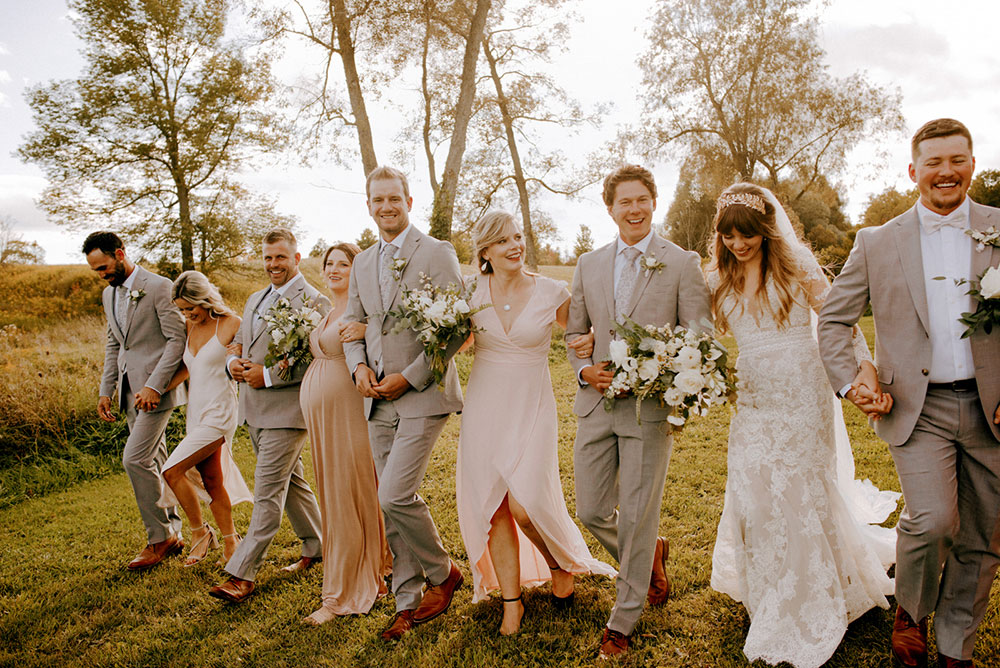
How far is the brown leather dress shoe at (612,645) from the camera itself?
12.6ft

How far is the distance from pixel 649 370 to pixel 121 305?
553 cm

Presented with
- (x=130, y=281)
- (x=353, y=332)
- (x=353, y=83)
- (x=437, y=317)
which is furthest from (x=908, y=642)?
(x=353, y=83)

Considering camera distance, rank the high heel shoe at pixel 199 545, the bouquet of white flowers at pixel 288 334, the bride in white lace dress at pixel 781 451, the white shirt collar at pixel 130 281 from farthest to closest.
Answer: the white shirt collar at pixel 130 281
the high heel shoe at pixel 199 545
the bouquet of white flowers at pixel 288 334
the bride in white lace dress at pixel 781 451

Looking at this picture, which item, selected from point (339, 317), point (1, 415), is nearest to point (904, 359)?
point (339, 317)

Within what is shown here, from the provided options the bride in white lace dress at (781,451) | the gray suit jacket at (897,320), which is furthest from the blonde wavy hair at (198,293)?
the gray suit jacket at (897,320)

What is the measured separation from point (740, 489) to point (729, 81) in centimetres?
1938

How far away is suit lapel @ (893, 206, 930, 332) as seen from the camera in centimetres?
339

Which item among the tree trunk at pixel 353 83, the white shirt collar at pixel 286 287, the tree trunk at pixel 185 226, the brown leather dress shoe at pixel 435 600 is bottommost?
the brown leather dress shoe at pixel 435 600

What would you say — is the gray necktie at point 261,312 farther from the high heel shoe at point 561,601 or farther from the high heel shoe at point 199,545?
the high heel shoe at point 561,601

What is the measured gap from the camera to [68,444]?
397 inches

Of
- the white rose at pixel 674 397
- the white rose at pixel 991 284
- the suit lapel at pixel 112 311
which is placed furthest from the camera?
the suit lapel at pixel 112 311

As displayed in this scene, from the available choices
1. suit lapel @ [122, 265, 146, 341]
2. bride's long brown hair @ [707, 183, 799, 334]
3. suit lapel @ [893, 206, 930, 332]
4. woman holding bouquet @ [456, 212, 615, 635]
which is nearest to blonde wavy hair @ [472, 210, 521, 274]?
woman holding bouquet @ [456, 212, 615, 635]

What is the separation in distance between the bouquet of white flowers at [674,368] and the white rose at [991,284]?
1.26 meters

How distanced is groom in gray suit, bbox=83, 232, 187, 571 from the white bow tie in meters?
6.22
